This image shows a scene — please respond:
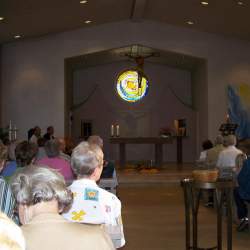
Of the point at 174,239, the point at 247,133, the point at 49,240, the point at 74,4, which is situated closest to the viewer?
the point at 49,240

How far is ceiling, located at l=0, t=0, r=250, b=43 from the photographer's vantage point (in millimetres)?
13086

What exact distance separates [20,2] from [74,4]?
67.0 inches

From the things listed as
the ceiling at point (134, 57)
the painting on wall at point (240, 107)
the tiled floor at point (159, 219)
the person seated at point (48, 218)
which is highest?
the ceiling at point (134, 57)

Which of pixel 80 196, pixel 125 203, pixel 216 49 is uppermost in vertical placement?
pixel 216 49

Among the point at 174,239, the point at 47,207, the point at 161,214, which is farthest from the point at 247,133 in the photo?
the point at 47,207

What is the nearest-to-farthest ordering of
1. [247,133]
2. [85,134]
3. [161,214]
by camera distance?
[161,214] < [247,133] < [85,134]

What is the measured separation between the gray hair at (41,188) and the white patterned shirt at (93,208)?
1205mm

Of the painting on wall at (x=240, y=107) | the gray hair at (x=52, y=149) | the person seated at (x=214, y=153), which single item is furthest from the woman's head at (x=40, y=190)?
the painting on wall at (x=240, y=107)

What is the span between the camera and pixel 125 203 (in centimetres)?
972

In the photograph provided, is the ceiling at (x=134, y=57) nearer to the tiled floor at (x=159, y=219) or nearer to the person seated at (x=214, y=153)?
the tiled floor at (x=159, y=219)

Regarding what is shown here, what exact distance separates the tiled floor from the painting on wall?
15.0 feet

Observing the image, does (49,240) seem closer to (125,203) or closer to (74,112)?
(125,203)

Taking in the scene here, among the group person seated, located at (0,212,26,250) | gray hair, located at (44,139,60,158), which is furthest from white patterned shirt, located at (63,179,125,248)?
gray hair, located at (44,139,60,158)

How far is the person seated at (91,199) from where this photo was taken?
10.5 feet
